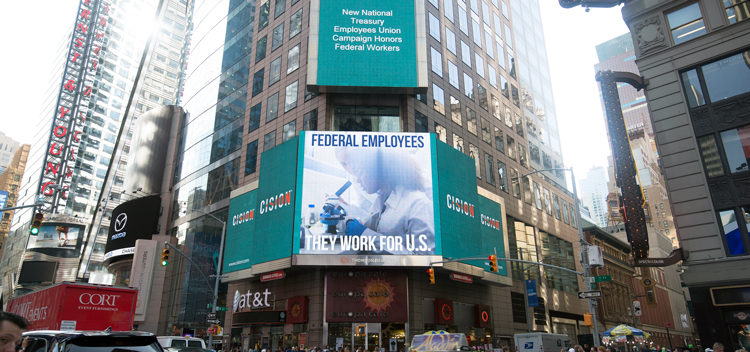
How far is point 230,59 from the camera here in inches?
2264

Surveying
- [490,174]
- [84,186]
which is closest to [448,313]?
[490,174]

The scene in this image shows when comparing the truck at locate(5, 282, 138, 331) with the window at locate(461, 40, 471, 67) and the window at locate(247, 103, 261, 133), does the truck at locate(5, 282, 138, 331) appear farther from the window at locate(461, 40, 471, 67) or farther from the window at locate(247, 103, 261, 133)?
the window at locate(461, 40, 471, 67)

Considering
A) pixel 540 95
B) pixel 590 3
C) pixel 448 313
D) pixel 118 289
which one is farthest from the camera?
pixel 540 95

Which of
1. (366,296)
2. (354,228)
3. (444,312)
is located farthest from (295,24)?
(444,312)

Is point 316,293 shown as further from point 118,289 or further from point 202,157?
point 202,157

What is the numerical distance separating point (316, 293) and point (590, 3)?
2632cm

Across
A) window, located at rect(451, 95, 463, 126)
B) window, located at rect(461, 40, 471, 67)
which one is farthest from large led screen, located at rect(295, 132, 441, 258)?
window, located at rect(461, 40, 471, 67)

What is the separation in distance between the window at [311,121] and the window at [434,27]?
14.9m

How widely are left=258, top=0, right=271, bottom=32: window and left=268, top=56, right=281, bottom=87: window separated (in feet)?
20.4

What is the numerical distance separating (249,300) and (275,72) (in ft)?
71.6

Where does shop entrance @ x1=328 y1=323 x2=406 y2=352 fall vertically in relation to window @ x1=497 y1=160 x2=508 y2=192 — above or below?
below

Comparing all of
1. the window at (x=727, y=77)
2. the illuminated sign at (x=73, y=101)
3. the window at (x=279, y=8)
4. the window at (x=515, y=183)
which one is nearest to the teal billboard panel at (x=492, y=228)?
the window at (x=515, y=183)

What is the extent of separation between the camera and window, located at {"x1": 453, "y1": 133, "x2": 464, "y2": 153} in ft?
151

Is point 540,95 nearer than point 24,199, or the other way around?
point 540,95
